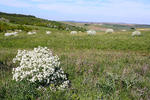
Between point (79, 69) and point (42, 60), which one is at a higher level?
point (42, 60)

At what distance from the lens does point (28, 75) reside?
5.78 metres

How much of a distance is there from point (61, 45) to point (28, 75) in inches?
522

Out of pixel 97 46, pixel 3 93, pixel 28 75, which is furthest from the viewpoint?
pixel 97 46

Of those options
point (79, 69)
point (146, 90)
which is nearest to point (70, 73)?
point (79, 69)

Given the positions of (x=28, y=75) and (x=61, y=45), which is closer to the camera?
(x=28, y=75)

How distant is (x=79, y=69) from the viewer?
7672mm

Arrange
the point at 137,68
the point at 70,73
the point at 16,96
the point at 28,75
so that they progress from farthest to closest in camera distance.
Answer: the point at 137,68, the point at 70,73, the point at 28,75, the point at 16,96

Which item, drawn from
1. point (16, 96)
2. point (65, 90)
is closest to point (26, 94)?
point (16, 96)

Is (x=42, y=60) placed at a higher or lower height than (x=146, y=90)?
higher

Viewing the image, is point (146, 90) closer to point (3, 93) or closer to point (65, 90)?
point (65, 90)

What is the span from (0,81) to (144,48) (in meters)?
14.7

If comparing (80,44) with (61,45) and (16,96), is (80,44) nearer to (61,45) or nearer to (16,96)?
(61,45)

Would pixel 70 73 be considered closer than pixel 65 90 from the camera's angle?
No

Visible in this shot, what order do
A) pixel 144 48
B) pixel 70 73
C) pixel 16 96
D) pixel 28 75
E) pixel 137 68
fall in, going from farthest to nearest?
pixel 144 48, pixel 137 68, pixel 70 73, pixel 28 75, pixel 16 96
